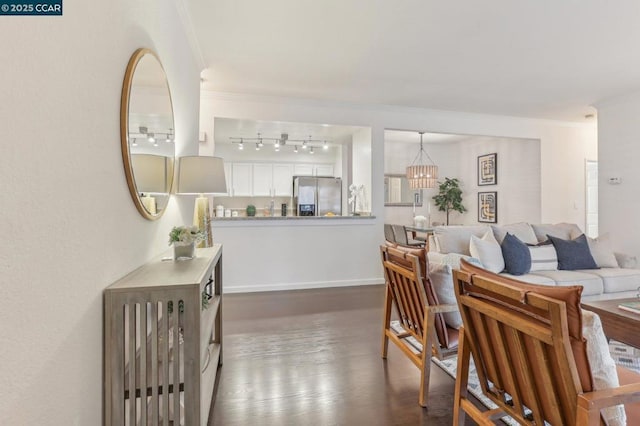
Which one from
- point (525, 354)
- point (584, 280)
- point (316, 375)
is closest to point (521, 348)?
point (525, 354)

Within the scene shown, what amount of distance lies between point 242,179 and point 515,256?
5.50 m

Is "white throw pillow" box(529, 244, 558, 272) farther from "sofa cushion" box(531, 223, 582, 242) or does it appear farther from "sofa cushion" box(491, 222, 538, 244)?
"sofa cushion" box(531, 223, 582, 242)

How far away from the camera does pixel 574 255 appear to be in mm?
3486

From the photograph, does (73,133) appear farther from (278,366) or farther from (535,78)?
(535,78)

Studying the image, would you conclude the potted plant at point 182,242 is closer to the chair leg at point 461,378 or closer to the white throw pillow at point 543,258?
the chair leg at point 461,378

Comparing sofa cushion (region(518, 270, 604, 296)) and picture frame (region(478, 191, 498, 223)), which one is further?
picture frame (region(478, 191, 498, 223))

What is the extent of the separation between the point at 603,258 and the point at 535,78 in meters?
2.25

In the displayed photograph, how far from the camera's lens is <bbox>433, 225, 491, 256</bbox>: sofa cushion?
3428 millimetres

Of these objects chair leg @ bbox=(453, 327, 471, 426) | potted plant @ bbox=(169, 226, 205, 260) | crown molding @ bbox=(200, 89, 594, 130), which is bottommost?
chair leg @ bbox=(453, 327, 471, 426)

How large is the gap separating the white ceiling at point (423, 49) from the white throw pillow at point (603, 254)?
6.56 feet

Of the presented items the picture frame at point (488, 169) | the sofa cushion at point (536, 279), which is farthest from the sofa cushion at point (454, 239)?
the picture frame at point (488, 169)

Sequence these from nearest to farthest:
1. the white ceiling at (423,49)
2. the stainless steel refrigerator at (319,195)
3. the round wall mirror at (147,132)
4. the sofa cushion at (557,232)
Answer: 1. the round wall mirror at (147,132)
2. the white ceiling at (423,49)
3. the sofa cushion at (557,232)
4. the stainless steel refrigerator at (319,195)

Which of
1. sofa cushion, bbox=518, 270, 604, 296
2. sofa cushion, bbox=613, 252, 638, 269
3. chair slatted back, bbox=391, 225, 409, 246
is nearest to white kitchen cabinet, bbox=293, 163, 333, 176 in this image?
chair slatted back, bbox=391, 225, 409, 246

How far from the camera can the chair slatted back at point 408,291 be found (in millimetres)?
1943
